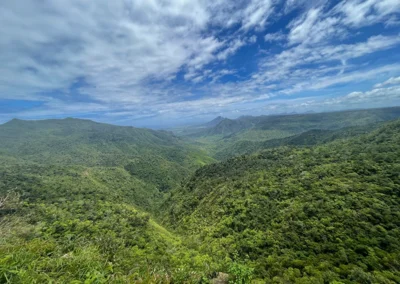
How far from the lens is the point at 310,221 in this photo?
173 ft

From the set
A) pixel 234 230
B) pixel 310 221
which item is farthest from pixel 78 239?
pixel 310 221

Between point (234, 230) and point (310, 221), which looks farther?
point (234, 230)

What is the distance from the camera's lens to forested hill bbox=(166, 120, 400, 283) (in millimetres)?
38156

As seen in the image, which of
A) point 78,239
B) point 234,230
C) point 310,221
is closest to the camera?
point 78,239

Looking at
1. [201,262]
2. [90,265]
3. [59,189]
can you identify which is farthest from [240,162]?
[90,265]

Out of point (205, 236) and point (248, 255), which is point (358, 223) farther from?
point (205, 236)

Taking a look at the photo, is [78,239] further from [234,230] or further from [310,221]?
[310,221]

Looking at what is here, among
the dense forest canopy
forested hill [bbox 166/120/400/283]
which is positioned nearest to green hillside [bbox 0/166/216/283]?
the dense forest canopy

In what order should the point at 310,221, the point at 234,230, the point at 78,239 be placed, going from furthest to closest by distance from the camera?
the point at 234,230 < the point at 310,221 < the point at 78,239

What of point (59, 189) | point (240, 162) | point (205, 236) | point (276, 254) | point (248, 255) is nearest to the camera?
point (276, 254)

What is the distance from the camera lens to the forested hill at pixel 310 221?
1502 inches

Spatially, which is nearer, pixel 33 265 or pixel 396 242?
pixel 33 265

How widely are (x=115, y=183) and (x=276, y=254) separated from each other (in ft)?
421

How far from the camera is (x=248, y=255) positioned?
4950 cm
